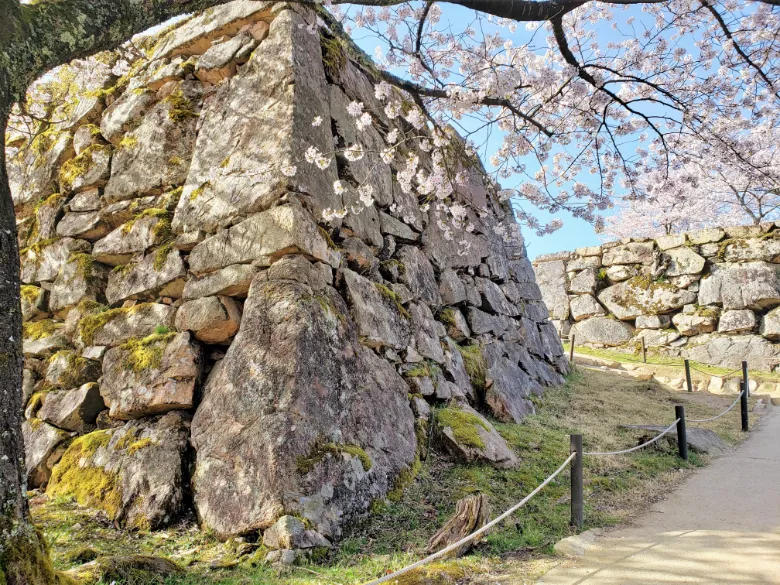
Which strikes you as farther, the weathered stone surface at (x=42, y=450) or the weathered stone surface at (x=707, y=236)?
the weathered stone surface at (x=707, y=236)

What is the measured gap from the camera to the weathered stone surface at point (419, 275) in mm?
6301

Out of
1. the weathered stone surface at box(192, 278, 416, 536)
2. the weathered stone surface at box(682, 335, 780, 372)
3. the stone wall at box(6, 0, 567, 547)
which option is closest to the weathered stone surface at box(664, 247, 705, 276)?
the weathered stone surface at box(682, 335, 780, 372)

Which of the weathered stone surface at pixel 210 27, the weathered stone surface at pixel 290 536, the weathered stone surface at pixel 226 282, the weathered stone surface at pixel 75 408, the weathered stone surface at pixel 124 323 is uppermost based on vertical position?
the weathered stone surface at pixel 210 27

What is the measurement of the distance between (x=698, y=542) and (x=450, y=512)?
1.76 metres

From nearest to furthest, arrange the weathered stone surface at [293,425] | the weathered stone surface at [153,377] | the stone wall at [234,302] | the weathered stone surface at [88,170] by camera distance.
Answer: the weathered stone surface at [293,425] < the stone wall at [234,302] < the weathered stone surface at [153,377] < the weathered stone surface at [88,170]

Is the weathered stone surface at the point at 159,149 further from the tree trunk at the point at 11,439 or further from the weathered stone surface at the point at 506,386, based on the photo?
the weathered stone surface at the point at 506,386

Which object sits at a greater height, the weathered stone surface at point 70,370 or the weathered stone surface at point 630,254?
the weathered stone surface at point 630,254

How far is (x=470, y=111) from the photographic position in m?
4.68

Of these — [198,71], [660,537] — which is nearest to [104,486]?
[660,537]

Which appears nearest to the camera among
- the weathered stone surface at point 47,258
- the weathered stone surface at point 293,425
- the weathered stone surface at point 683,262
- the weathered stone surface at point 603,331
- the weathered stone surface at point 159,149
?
the weathered stone surface at point 293,425

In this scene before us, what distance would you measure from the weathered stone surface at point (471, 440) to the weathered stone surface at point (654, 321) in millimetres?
11604

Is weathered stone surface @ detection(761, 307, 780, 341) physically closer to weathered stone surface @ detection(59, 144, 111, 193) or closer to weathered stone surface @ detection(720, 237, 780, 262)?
weathered stone surface @ detection(720, 237, 780, 262)

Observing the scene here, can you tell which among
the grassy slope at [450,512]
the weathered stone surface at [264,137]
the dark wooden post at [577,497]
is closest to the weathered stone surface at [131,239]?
the weathered stone surface at [264,137]

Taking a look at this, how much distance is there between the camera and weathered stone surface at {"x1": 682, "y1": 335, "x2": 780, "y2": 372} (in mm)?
13016
